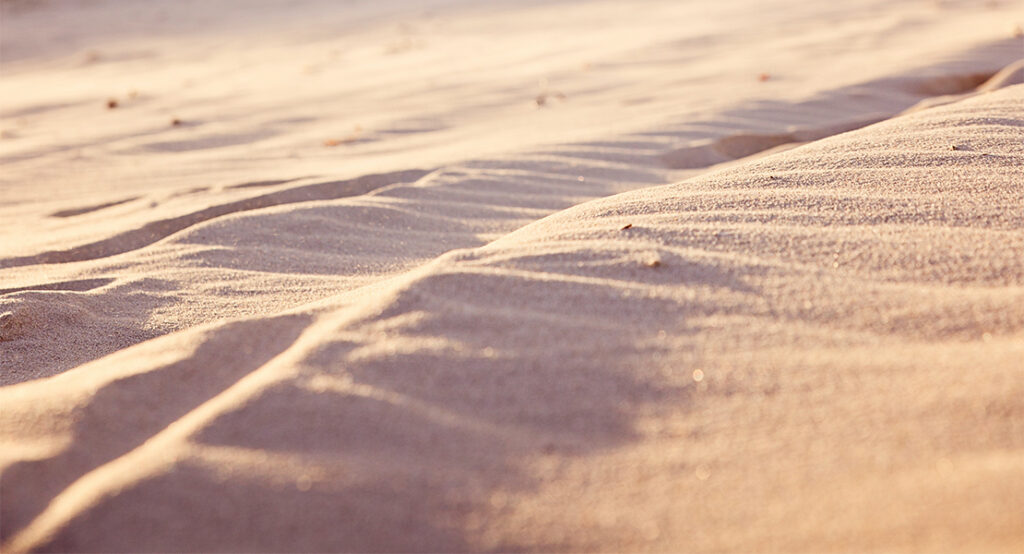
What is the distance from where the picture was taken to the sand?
1.12 meters

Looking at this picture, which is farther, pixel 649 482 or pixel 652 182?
pixel 652 182

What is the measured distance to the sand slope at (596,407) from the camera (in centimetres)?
110

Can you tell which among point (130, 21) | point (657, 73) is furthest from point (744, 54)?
point (130, 21)

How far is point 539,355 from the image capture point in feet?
4.58

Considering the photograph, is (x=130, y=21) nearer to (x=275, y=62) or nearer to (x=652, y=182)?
(x=275, y=62)

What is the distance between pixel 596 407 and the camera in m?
1.29

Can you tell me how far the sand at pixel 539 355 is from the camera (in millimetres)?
1120

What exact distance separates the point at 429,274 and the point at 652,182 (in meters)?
1.54

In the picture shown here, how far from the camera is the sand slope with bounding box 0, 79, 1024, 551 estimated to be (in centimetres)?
110

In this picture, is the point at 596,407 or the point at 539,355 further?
the point at 539,355

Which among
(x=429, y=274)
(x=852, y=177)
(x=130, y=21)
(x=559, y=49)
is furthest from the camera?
(x=130, y=21)

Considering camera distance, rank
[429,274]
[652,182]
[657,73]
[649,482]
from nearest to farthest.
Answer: [649,482] < [429,274] < [652,182] < [657,73]

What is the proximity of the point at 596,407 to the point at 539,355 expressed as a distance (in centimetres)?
15

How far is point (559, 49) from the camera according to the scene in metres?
6.38
